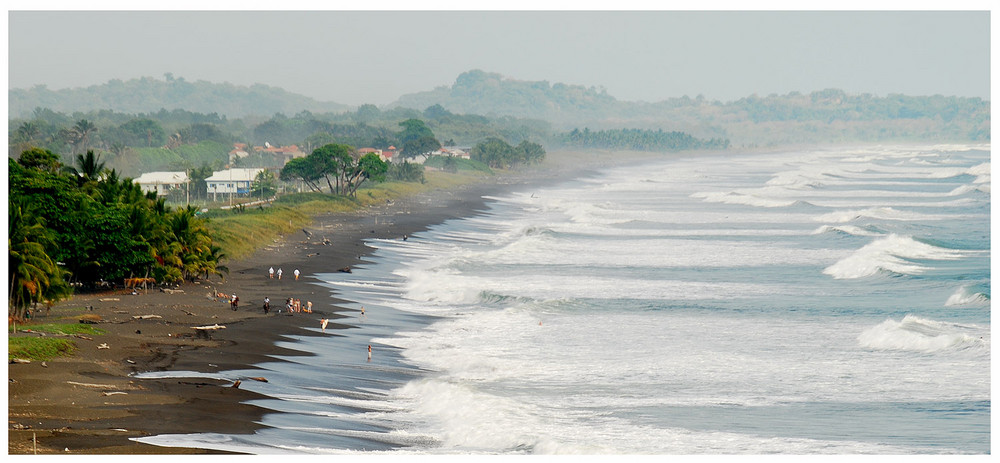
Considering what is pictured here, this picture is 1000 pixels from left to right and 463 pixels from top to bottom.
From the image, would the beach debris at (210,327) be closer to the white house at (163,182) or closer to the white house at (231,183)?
the white house at (163,182)

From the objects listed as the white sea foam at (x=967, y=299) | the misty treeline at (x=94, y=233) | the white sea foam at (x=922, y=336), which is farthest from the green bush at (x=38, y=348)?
the white sea foam at (x=967, y=299)

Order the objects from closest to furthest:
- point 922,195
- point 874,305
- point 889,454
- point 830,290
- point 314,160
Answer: point 889,454, point 874,305, point 830,290, point 314,160, point 922,195

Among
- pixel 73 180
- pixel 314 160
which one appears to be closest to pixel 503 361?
pixel 73 180

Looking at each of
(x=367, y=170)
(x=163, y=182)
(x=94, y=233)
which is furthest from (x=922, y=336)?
(x=163, y=182)

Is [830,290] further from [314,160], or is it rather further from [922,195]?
[922,195]

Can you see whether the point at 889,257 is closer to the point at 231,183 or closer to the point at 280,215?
the point at 280,215

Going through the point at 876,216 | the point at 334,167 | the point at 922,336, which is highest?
the point at 334,167

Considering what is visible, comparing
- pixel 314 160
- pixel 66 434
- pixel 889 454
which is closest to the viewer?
pixel 66 434
